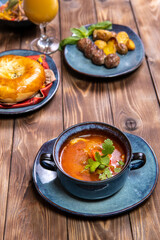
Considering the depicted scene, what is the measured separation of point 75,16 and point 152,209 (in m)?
1.27

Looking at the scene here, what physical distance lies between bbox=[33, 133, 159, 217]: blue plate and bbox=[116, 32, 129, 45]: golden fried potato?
0.69 meters

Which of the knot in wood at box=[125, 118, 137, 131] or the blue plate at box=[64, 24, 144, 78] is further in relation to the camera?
the blue plate at box=[64, 24, 144, 78]

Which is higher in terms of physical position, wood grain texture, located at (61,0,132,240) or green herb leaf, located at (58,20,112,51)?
green herb leaf, located at (58,20,112,51)

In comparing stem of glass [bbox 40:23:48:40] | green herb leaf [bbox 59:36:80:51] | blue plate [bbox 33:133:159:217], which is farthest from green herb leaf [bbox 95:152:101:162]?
stem of glass [bbox 40:23:48:40]

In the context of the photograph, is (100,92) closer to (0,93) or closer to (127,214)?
(0,93)

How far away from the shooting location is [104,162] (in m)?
0.89

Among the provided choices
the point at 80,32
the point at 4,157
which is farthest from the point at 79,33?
the point at 4,157

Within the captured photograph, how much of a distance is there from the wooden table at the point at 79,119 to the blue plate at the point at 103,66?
0.14 feet

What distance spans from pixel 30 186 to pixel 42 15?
0.88 m

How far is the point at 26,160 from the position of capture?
1.11 meters

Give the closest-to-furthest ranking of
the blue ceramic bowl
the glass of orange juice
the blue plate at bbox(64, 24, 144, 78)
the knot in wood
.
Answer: the blue ceramic bowl, the knot in wood, the blue plate at bbox(64, 24, 144, 78), the glass of orange juice

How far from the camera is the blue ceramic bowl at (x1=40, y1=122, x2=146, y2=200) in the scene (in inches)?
33.5

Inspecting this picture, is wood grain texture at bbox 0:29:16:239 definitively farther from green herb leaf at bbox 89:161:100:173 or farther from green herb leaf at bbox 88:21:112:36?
green herb leaf at bbox 88:21:112:36

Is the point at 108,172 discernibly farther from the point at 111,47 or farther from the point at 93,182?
the point at 111,47
